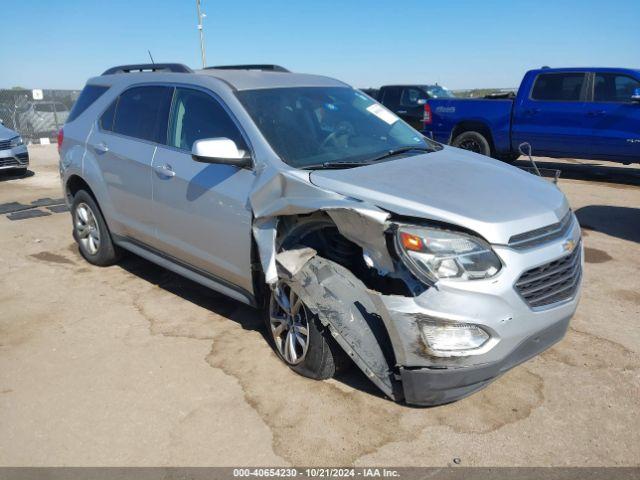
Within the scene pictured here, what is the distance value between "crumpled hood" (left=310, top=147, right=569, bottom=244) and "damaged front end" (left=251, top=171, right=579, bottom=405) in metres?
0.08

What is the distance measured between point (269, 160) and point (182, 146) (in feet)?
3.42

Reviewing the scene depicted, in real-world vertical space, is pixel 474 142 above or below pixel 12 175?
above

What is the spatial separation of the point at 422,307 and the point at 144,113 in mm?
3088

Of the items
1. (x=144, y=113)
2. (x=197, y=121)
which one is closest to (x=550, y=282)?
(x=197, y=121)

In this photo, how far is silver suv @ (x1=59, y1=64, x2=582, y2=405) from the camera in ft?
8.66

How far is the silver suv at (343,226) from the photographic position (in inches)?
104

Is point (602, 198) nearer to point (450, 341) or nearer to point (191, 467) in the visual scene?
point (450, 341)

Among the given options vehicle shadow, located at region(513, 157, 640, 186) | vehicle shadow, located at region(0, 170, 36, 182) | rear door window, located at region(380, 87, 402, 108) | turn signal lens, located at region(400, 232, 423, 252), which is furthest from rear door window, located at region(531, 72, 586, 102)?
vehicle shadow, located at region(0, 170, 36, 182)

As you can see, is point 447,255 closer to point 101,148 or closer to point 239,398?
point 239,398

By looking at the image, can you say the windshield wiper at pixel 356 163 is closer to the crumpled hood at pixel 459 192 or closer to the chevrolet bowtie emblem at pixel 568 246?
the crumpled hood at pixel 459 192

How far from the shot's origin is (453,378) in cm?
268

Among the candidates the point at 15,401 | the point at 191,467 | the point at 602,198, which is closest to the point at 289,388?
the point at 191,467

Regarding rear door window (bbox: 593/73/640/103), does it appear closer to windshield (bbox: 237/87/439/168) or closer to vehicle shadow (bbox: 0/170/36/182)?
windshield (bbox: 237/87/439/168)

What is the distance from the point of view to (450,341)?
264 centimetres
